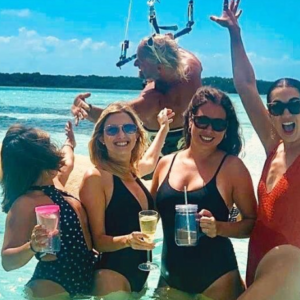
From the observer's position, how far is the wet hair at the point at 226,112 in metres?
3.24

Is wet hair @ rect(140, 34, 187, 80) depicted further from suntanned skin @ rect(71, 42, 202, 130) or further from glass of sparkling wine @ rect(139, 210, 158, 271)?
glass of sparkling wine @ rect(139, 210, 158, 271)

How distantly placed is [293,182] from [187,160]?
64 cm

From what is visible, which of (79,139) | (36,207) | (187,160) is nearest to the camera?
(36,207)

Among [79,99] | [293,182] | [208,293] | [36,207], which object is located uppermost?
[79,99]

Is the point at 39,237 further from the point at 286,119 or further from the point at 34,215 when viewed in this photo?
the point at 286,119

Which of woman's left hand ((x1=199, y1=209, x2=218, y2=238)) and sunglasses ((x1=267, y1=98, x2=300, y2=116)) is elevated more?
sunglasses ((x1=267, y1=98, x2=300, y2=116))

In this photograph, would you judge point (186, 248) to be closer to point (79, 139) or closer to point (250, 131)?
point (79, 139)

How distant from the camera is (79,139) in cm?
1395

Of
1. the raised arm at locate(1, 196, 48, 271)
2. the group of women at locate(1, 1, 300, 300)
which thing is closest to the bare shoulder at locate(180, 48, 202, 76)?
the group of women at locate(1, 1, 300, 300)

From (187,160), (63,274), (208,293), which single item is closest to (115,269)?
(63,274)

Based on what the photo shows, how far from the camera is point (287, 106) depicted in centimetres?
304

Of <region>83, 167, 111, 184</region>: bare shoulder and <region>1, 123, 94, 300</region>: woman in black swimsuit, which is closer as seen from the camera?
<region>1, 123, 94, 300</region>: woman in black swimsuit

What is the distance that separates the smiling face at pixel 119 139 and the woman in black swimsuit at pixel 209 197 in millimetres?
261

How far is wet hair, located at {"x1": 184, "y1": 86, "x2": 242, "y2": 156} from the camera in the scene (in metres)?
3.24
